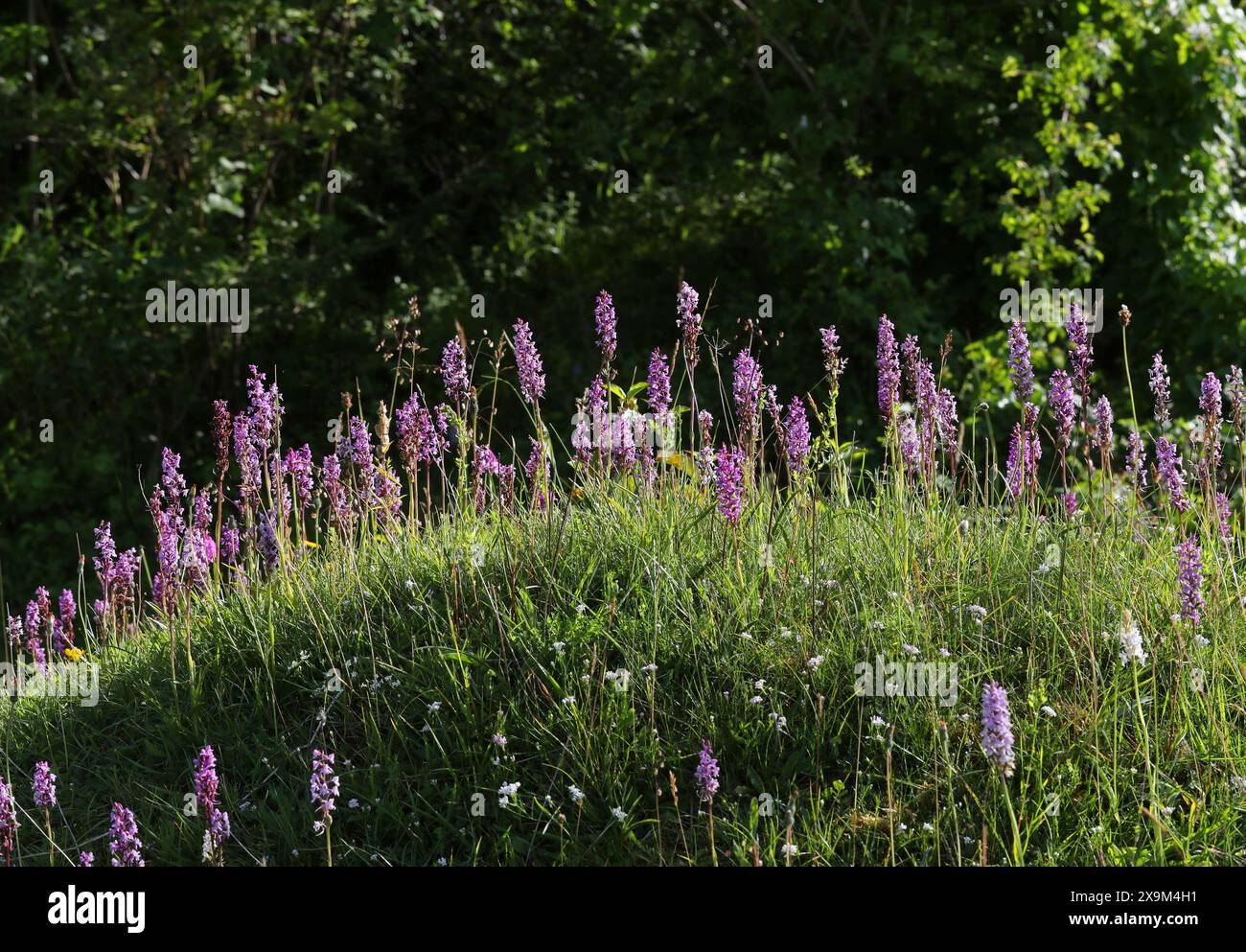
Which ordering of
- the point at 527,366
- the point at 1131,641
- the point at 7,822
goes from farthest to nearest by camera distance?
the point at 527,366 < the point at 1131,641 < the point at 7,822

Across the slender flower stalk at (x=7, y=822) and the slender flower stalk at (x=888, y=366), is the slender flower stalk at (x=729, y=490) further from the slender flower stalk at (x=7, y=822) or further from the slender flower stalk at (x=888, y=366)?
the slender flower stalk at (x=7, y=822)

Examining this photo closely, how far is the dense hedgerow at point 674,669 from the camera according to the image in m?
3.23

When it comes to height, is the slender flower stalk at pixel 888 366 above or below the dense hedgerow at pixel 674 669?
above

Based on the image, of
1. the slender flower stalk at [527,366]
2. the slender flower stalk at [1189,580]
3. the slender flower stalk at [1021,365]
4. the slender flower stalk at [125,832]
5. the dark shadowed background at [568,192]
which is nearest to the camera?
the slender flower stalk at [125,832]

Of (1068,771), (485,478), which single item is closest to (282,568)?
(485,478)

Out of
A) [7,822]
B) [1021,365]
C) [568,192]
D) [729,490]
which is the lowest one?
[7,822]

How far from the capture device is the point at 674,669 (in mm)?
3568

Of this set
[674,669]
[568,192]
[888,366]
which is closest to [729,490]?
[674,669]

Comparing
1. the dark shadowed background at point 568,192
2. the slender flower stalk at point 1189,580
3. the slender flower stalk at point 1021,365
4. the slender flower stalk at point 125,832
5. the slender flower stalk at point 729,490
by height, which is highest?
the dark shadowed background at point 568,192

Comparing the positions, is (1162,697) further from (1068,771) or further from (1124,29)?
(1124,29)

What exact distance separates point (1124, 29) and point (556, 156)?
13.8ft

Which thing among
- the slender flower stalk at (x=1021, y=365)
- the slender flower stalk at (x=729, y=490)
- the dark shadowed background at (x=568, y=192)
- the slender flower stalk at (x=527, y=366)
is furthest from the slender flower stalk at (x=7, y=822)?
the dark shadowed background at (x=568, y=192)

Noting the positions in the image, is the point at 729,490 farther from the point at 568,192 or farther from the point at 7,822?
the point at 568,192

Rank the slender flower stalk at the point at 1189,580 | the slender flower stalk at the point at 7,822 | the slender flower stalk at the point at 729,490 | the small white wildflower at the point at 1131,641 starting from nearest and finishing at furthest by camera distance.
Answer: the slender flower stalk at the point at 7,822 < the small white wildflower at the point at 1131,641 < the slender flower stalk at the point at 1189,580 < the slender flower stalk at the point at 729,490
